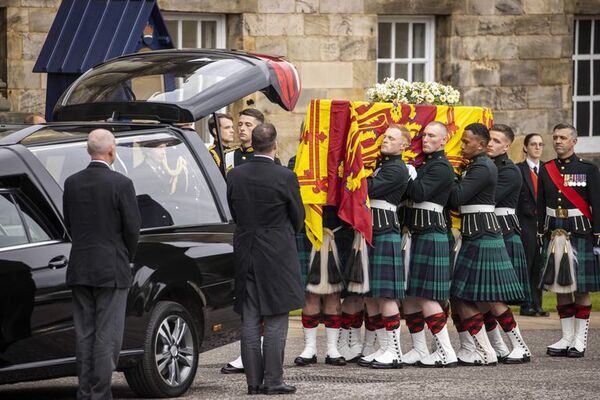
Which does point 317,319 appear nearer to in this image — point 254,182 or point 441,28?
point 254,182

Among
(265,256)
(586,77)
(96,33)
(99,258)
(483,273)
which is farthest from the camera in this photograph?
(586,77)

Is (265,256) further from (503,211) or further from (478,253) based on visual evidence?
(503,211)

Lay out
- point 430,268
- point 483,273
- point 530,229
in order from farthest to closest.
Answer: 1. point 530,229
2. point 483,273
3. point 430,268

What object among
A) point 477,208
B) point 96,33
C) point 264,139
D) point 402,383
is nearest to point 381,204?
point 477,208

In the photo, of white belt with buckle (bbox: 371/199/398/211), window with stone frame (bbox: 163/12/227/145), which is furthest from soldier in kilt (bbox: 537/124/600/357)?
window with stone frame (bbox: 163/12/227/145)

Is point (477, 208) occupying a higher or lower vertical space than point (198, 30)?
lower

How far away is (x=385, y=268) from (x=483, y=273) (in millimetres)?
822

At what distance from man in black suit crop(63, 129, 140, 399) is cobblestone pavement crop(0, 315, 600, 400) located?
3.31 ft

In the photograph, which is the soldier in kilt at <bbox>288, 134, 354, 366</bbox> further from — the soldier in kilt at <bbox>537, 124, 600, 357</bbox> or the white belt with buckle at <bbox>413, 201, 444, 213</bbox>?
the soldier in kilt at <bbox>537, 124, 600, 357</bbox>

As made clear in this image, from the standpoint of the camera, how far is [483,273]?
11938mm

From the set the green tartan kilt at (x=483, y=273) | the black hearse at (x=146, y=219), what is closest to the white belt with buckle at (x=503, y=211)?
the green tartan kilt at (x=483, y=273)

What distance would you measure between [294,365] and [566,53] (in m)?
11.4

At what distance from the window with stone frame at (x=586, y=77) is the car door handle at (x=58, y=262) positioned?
Result: 14.8 meters

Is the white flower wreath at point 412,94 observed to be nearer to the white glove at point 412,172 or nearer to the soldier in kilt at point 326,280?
the white glove at point 412,172
